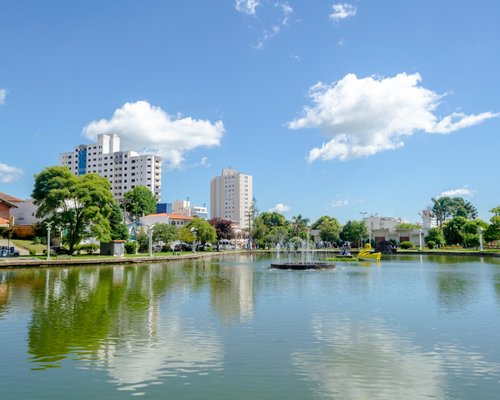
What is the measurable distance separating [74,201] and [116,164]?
94.4 m

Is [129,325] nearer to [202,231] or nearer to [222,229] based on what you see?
[202,231]

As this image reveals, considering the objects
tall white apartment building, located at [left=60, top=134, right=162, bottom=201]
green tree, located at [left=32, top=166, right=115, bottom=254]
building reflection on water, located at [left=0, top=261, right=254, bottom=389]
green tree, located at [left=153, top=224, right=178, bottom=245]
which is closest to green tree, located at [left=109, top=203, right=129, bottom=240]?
green tree, located at [left=153, top=224, right=178, bottom=245]

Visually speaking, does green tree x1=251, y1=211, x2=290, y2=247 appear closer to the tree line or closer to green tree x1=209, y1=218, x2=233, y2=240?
the tree line

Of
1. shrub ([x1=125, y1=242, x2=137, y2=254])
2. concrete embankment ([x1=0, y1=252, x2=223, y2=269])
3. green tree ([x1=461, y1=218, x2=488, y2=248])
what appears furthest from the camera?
green tree ([x1=461, y1=218, x2=488, y2=248])

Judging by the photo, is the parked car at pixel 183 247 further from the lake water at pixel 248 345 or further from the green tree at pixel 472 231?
the lake water at pixel 248 345

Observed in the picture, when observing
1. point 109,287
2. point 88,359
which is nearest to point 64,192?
point 109,287

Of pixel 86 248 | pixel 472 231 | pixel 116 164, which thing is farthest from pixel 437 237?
pixel 116 164

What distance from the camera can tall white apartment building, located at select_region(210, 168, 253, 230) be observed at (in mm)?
190500

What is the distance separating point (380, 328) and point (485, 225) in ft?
285

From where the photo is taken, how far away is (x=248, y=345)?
1283 centimetres

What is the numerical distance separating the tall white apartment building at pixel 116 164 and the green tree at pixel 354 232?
58844mm

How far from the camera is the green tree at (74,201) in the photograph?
2004 inches

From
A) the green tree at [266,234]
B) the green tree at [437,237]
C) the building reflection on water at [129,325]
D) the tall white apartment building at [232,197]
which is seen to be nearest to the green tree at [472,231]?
the green tree at [437,237]

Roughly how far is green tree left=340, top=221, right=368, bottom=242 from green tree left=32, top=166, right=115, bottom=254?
7821 centimetres
